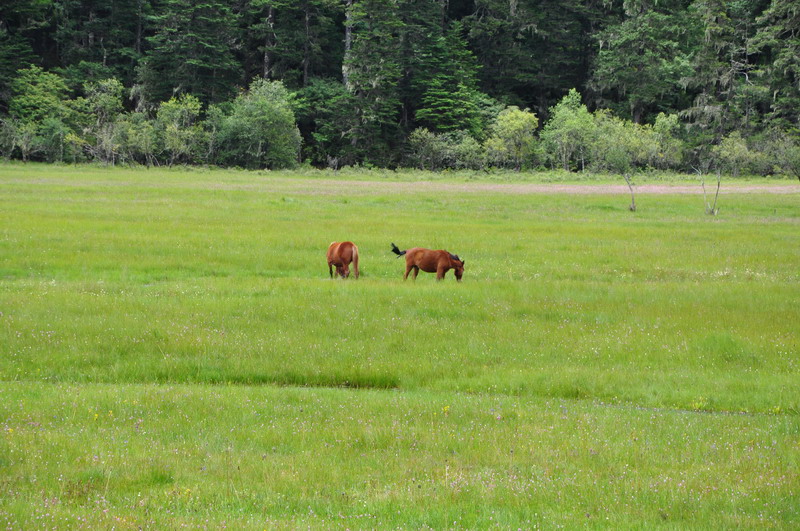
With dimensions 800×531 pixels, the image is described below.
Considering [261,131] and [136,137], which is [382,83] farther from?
[136,137]

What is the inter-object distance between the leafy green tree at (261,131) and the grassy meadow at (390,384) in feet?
185

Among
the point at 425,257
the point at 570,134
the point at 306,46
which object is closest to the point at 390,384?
the point at 425,257

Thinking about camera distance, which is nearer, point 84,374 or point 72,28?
point 84,374

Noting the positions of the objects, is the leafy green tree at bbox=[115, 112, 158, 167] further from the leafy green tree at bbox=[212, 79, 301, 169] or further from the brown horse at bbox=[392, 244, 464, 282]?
the brown horse at bbox=[392, 244, 464, 282]

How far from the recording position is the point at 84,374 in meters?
12.2

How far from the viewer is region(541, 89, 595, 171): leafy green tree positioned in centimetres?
9069

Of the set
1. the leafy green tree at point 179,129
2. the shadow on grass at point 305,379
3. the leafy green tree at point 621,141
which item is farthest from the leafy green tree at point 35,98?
the shadow on grass at point 305,379

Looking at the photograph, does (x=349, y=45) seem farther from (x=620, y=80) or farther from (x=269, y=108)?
(x=620, y=80)

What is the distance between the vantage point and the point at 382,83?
90.4 metres

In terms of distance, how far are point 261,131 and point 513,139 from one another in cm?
3360

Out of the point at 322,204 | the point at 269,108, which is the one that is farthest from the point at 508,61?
the point at 322,204

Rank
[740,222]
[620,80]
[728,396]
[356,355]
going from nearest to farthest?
[728,396]
[356,355]
[740,222]
[620,80]

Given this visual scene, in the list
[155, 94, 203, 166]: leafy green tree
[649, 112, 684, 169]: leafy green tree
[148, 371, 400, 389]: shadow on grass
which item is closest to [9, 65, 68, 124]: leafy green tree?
[155, 94, 203, 166]: leafy green tree

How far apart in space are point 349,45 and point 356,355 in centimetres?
8982
